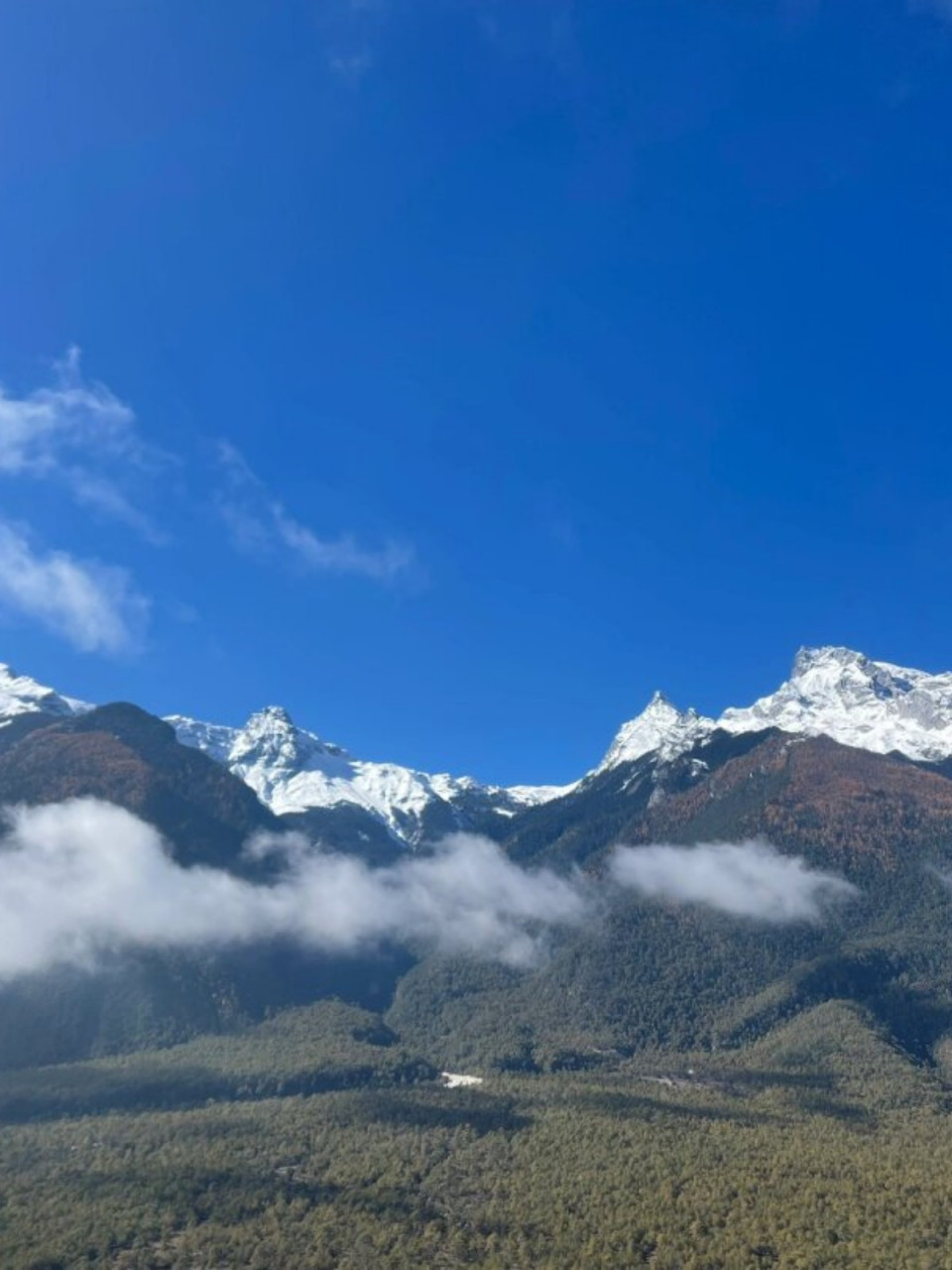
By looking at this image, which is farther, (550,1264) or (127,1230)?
(127,1230)

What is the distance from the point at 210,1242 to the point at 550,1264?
2371 inches

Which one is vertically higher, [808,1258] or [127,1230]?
[808,1258]

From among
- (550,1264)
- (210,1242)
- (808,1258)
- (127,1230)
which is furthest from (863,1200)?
(127,1230)

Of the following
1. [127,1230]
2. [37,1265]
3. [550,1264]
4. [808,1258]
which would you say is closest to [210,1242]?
[127,1230]

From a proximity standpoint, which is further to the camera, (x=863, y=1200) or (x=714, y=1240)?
(x=863, y=1200)

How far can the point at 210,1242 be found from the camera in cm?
19362

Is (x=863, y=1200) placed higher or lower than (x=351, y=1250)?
higher

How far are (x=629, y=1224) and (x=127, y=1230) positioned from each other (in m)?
88.7

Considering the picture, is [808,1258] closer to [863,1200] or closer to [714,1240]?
[714,1240]

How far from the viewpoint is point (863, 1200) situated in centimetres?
19788

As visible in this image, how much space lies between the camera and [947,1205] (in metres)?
194

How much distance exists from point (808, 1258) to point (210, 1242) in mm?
101059

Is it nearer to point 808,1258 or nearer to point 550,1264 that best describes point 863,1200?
point 808,1258

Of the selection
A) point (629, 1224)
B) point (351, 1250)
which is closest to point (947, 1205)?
point (629, 1224)
